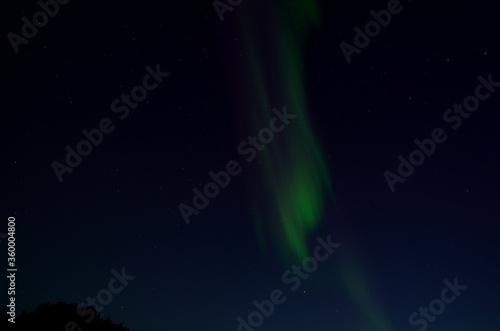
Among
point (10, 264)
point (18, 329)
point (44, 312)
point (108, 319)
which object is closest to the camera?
point (10, 264)

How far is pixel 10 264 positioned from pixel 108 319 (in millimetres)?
9956

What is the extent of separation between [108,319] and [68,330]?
148 inches

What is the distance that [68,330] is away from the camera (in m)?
19.6

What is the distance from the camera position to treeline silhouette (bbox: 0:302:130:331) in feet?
61.6

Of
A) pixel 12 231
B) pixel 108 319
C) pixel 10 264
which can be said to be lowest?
pixel 108 319

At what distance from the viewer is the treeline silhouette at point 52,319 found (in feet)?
61.6

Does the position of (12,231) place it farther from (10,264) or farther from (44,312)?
(44,312)

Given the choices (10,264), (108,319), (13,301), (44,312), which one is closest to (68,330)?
(44,312)

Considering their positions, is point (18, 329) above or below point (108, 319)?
above

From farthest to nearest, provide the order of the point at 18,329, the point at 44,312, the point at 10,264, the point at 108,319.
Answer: the point at 108,319 → the point at 44,312 → the point at 18,329 → the point at 10,264

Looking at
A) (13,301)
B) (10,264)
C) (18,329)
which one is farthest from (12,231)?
(18,329)

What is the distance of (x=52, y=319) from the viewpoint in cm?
2012

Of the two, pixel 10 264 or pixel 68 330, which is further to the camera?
pixel 68 330

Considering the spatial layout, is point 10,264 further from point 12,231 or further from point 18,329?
point 18,329
